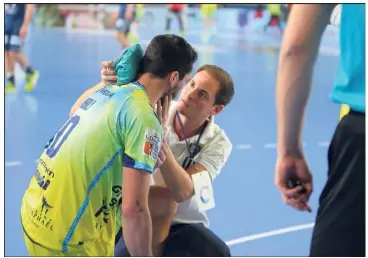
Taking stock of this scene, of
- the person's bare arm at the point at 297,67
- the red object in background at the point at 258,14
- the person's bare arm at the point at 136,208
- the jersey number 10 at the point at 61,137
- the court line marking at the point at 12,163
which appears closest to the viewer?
the person's bare arm at the point at 297,67

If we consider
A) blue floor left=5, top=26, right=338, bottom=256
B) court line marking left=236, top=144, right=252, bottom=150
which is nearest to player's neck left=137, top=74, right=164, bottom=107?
blue floor left=5, top=26, right=338, bottom=256

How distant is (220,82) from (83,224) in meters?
0.76

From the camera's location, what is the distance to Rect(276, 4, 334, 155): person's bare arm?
4.73ft

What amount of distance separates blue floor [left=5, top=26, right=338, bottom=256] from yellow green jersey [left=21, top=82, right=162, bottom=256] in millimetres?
1104

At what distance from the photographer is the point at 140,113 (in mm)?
1919

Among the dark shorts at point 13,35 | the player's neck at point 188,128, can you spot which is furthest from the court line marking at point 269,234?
the dark shorts at point 13,35

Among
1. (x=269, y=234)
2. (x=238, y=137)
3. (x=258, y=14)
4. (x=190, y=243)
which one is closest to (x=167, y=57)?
(x=190, y=243)

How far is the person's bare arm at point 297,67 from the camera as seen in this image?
4.73ft

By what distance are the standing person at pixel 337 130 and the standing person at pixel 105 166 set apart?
1.71ft

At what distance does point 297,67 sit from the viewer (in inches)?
57.1

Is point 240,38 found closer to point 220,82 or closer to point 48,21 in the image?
point 48,21

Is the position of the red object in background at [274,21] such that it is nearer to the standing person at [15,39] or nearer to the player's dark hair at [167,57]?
the standing person at [15,39]

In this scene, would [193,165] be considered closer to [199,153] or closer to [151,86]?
[199,153]

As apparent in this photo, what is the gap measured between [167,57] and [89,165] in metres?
0.40
